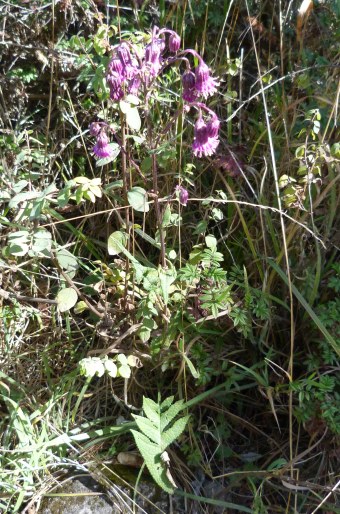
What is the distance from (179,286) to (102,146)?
1.50 ft

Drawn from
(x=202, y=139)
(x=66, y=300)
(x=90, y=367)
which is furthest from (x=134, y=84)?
(x=90, y=367)

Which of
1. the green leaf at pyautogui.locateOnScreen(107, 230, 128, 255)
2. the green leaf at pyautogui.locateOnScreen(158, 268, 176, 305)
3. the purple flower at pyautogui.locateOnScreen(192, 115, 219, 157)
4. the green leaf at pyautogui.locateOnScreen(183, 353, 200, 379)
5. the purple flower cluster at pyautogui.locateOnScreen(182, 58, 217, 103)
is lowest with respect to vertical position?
the green leaf at pyautogui.locateOnScreen(183, 353, 200, 379)

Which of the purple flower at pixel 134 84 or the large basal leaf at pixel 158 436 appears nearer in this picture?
the purple flower at pixel 134 84

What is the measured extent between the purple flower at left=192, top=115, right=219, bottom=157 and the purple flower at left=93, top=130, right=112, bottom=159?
19 cm

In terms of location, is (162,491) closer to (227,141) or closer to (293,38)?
(227,141)

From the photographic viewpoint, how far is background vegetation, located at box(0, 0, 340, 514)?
166 cm

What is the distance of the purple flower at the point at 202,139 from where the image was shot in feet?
4.75

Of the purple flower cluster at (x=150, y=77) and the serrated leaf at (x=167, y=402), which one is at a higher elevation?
the purple flower cluster at (x=150, y=77)

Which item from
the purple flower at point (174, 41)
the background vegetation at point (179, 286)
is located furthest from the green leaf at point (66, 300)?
the purple flower at point (174, 41)

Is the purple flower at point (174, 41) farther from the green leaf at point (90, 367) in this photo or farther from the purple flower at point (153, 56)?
the green leaf at point (90, 367)

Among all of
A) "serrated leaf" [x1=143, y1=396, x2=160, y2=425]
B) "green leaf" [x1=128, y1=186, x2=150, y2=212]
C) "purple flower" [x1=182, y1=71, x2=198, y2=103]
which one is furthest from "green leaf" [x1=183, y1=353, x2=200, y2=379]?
"purple flower" [x1=182, y1=71, x2=198, y2=103]

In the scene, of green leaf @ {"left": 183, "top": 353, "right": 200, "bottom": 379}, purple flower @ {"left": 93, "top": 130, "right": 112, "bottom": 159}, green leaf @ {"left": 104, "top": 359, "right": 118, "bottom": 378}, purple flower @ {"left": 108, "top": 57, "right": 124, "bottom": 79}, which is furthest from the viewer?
green leaf @ {"left": 183, "top": 353, "right": 200, "bottom": 379}

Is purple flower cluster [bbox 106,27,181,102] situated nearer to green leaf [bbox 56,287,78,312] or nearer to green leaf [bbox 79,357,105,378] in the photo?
green leaf [bbox 56,287,78,312]

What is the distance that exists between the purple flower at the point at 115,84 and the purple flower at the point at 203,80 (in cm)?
17
